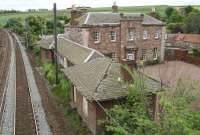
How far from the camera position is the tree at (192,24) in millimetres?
77375

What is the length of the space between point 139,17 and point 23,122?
24673mm

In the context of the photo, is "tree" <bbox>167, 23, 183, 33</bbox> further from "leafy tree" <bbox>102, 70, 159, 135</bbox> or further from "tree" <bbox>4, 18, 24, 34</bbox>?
"leafy tree" <bbox>102, 70, 159, 135</bbox>

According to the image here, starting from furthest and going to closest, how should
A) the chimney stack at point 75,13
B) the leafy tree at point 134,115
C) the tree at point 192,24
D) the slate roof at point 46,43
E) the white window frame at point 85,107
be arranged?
the tree at point 192,24, the chimney stack at point 75,13, the slate roof at point 46,43, the white window frame at point 85,107, the leafy tree at point 134,115

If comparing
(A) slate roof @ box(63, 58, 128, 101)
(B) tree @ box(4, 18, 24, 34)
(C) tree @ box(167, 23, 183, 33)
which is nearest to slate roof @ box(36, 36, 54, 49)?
(A) slate roof @ box(63, 58, 128, 101)

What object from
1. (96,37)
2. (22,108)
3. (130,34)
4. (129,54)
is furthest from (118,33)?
(22,108)

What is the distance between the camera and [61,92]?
2711 centimetres

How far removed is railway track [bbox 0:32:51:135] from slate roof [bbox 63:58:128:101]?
12.1 ft

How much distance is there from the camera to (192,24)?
81.3m

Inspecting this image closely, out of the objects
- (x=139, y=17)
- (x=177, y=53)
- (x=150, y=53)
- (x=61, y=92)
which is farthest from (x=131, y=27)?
(x=61, y=92)

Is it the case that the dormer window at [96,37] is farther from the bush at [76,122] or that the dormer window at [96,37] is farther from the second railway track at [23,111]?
the bush at [76,122]

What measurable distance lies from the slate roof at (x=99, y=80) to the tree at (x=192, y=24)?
2424 inches

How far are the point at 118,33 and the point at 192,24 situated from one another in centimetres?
4853

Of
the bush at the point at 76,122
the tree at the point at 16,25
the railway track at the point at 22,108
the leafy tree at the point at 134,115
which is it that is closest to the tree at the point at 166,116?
the leafy tree at the point at 134,115

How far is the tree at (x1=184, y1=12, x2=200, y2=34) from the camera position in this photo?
77375 millimetres
